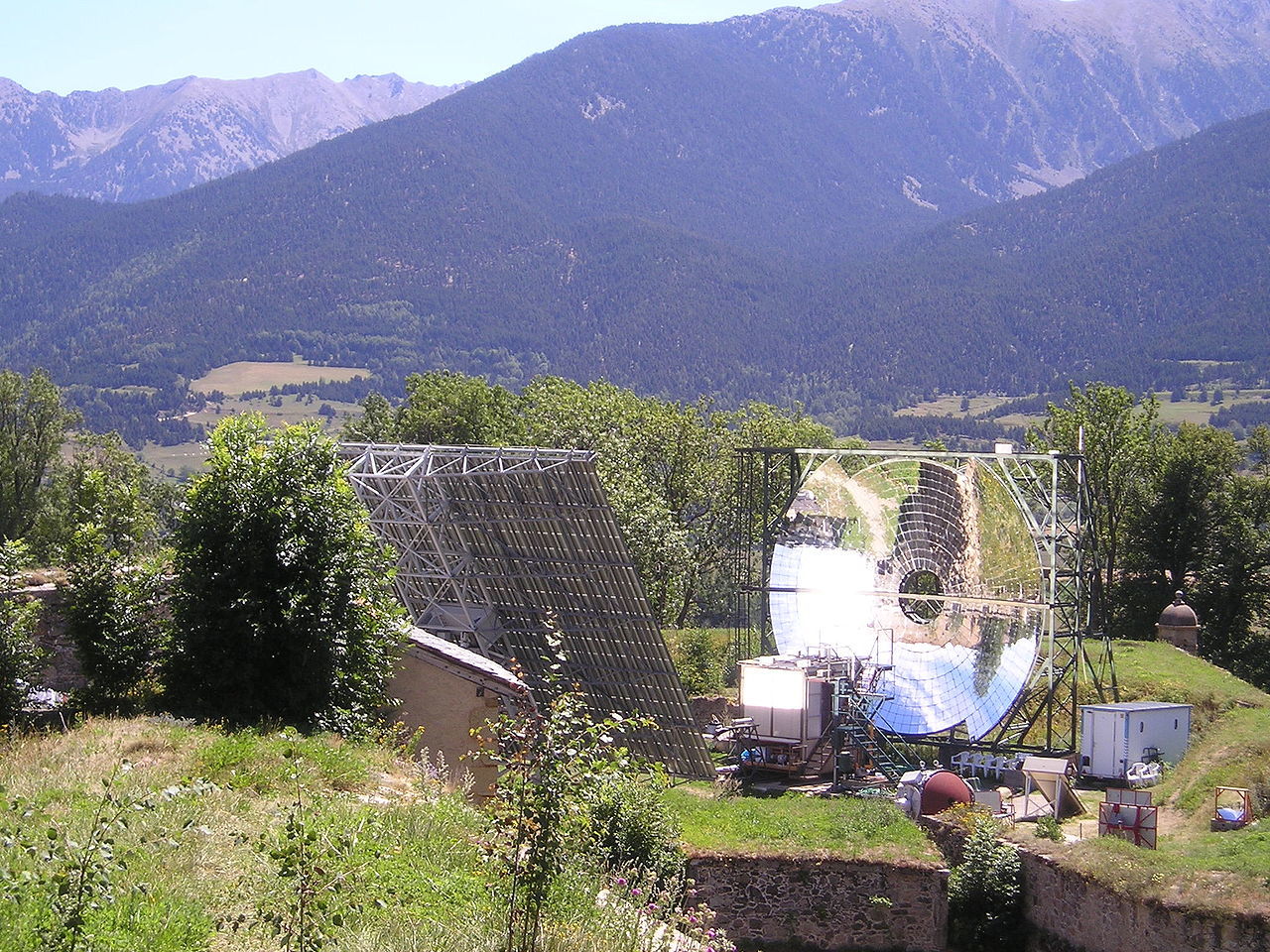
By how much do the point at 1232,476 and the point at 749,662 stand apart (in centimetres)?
3689

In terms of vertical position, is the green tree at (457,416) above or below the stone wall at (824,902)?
above

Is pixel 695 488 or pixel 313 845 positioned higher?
pixel 695 488

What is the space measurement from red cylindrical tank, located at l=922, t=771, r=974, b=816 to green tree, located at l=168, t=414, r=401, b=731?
503 inches

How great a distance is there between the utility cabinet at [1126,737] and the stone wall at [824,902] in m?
11.7

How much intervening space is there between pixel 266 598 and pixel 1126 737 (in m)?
21.6

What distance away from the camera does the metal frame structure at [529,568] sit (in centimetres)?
3394

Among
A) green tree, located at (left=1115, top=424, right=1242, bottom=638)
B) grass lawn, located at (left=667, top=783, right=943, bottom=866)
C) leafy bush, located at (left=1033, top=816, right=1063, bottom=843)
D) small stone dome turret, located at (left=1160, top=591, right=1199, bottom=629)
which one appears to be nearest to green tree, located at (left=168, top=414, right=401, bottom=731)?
grass lawn, located at (left=667, top=783, right=943, bottom=866)

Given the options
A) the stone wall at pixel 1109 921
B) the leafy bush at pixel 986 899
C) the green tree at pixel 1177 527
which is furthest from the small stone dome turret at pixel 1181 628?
the stone wall at pixel 1109 921

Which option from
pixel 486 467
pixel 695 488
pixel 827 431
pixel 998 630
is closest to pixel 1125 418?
pixel 827 431

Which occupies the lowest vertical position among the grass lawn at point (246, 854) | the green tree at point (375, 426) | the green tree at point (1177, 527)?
the grass lawn at point (246, 854)

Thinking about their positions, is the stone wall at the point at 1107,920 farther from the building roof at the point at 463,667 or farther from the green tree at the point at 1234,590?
the green tree at the point at 1234,590

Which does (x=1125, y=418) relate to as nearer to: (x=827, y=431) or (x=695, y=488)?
(x=827, y=431)

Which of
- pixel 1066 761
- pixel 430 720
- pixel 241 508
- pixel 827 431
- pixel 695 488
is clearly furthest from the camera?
pixel 827 431

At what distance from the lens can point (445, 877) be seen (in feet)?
44.4
